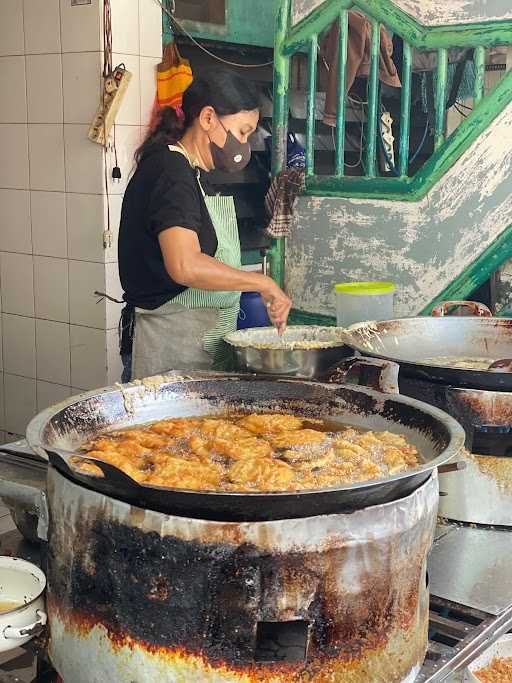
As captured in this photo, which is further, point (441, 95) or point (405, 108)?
point (405, 108)

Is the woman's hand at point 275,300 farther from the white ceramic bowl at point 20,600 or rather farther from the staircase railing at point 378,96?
the staircase railing at point 378,96

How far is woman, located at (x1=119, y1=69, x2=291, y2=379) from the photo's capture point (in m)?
2.93

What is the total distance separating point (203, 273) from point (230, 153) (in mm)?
529

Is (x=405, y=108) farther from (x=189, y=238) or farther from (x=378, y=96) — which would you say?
(x=189, y=238)

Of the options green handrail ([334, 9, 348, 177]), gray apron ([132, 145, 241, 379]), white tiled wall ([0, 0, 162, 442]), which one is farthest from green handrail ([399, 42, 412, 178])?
white tiled wall ([0, 0, 162, 442])

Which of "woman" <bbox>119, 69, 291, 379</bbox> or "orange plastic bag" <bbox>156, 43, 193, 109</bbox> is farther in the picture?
"orange plastic bag" <bbox>156, 43, 193, 109</bbox>

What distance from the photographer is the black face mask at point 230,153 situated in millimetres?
3125

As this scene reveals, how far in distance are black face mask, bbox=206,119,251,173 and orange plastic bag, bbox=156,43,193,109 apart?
1.48 m

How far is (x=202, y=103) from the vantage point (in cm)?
308

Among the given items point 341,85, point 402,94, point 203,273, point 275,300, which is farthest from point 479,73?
point 203,273

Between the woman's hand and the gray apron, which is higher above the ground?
the woman's hand

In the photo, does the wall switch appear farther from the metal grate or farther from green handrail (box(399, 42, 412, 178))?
the metal grate

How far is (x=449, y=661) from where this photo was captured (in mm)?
1703

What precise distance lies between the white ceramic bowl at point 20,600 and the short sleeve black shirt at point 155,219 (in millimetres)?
1372
